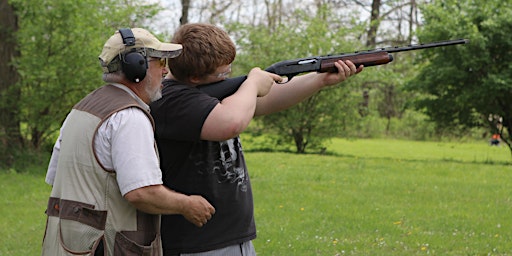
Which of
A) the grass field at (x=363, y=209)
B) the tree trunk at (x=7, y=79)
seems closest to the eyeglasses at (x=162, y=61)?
the grass field at (x=363, y=209)

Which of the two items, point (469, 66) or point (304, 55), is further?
point (304, 55)


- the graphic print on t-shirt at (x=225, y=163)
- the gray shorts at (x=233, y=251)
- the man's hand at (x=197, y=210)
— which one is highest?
the graphic print on t-shirt at (x=225, y=163)

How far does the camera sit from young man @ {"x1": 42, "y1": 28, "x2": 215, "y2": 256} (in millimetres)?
2732

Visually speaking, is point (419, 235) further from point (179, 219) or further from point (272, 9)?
point (272, 9)

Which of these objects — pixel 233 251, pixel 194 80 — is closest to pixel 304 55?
pixel 194 80

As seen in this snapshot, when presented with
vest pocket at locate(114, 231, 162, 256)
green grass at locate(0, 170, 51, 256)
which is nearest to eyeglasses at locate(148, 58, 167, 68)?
vest pocket at locate(114, 231, 162, 256)

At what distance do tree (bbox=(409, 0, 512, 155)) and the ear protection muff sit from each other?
1596 centimetres

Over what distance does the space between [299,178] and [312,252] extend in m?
5.87

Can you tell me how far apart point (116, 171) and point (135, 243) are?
1.11 feet

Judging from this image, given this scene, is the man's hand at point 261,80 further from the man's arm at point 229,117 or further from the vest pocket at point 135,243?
the vest pocket at point 135,243

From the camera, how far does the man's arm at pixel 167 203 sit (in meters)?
2.74

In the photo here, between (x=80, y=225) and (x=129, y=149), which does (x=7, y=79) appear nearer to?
(x=80, y=225)

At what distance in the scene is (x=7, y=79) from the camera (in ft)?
43.7

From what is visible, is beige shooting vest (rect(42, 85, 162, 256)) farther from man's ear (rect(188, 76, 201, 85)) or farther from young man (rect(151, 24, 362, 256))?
man's ear (rect(188, 76, 201, 85))
